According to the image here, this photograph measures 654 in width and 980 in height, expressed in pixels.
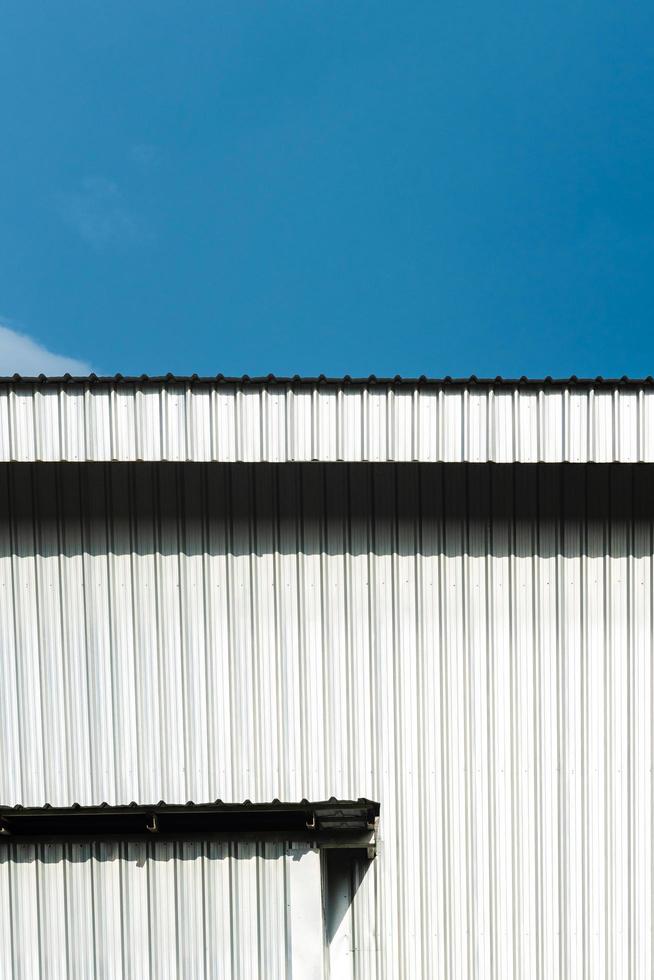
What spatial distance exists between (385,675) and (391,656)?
0.16m

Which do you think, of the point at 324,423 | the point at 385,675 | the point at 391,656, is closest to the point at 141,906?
the point at 385,675

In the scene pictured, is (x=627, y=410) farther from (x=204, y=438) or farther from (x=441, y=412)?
(x=204, y=438)

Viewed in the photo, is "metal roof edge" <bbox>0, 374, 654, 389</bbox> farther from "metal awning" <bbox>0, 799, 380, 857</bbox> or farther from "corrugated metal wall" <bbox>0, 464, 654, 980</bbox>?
"metal awning" <bbox>0, 799, 380, 857</bbox>

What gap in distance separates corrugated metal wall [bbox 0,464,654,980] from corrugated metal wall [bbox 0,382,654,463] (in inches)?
15.7

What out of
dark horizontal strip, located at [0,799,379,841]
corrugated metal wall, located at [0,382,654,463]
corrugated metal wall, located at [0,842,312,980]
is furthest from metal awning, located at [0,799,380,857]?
corrugated metal wall, located at [0,382,654,463]

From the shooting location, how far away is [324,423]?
432cm

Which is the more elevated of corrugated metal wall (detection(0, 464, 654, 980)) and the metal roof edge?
the metal roof edge

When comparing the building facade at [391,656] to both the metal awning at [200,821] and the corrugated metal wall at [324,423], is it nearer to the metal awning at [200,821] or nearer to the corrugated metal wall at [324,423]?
the corrugated metal wall at [324,423]

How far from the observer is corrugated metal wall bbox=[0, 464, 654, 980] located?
453 cm

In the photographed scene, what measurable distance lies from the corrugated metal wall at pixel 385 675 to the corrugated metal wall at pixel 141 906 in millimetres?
418

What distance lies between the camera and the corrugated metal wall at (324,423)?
14.1 feet

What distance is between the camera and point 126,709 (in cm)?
456

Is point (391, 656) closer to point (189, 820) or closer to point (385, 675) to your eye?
point (385, 675)

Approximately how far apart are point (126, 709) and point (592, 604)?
151 inches
